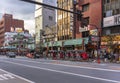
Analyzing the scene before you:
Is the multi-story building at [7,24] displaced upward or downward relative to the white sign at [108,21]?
upward

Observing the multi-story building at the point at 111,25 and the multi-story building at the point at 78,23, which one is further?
the multi-story building at the point at 78,23

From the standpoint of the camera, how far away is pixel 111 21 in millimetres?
59438

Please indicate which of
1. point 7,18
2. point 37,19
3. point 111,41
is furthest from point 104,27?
point 7,18

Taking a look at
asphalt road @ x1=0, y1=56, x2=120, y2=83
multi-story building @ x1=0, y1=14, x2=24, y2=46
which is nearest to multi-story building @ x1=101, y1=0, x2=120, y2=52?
asphalt road @ x1=0, y1=56, x2=120, y2=83

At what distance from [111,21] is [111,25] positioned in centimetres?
76

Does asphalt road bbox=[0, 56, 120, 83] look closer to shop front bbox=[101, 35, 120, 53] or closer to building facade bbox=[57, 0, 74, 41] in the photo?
shop front bbox=[101, 35, 120, 53]

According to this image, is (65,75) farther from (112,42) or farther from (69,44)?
(69,44)

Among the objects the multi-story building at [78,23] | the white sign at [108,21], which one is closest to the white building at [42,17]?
the multi-story building at [78,23]

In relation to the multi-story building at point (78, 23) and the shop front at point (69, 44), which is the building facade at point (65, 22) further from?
the shop front at point (69, 44)

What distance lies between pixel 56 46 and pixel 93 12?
19809 millimetres

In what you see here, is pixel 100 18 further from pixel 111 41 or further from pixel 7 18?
pixel 7 18

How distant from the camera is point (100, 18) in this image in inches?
2498

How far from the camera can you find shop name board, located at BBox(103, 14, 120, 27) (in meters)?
57.4

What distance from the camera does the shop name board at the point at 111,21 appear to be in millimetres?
57369
